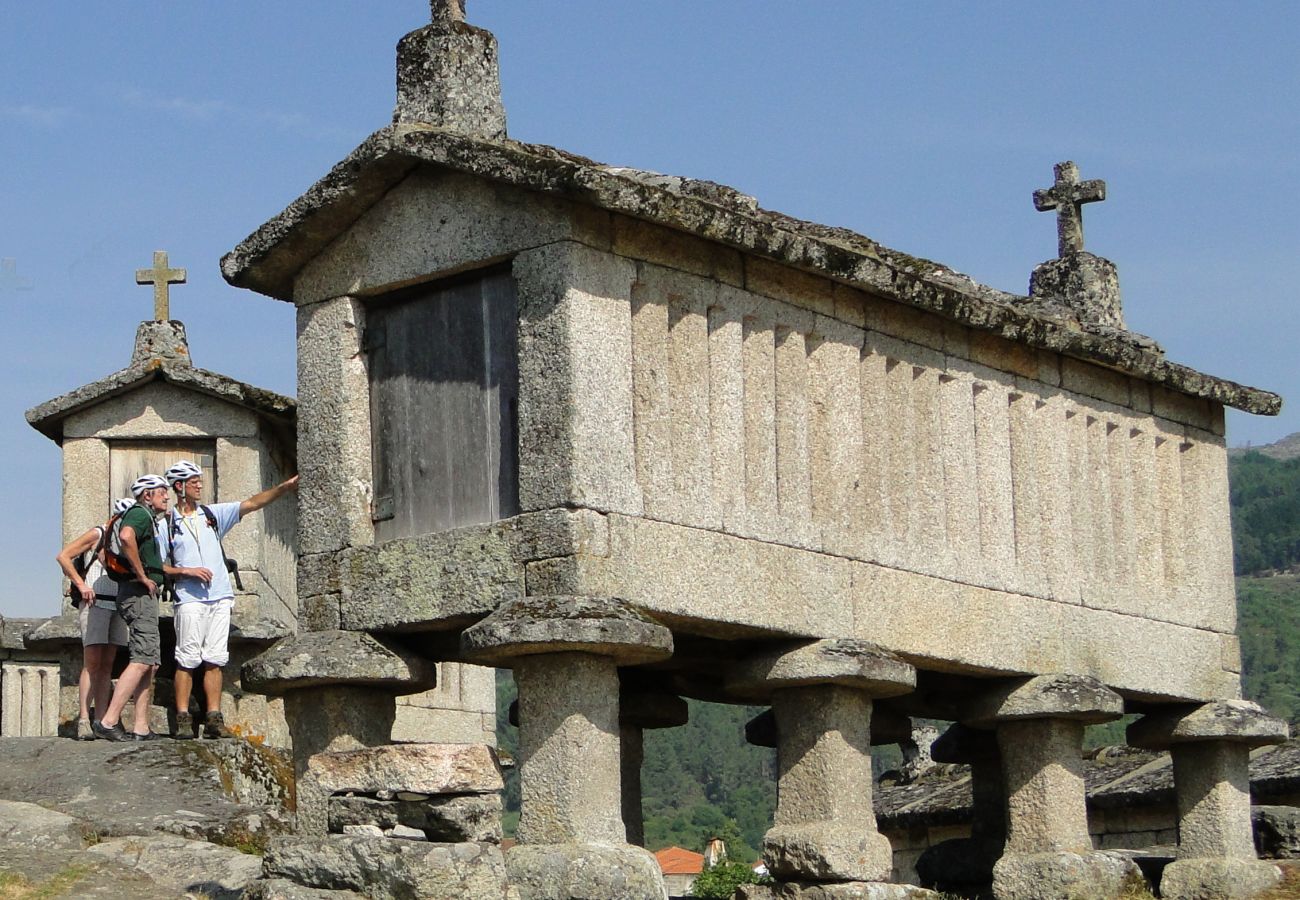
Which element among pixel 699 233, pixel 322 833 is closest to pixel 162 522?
pixel 322 833

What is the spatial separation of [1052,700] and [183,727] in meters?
4.99

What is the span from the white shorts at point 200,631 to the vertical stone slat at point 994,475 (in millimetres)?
4219

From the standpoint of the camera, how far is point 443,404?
1012 cm

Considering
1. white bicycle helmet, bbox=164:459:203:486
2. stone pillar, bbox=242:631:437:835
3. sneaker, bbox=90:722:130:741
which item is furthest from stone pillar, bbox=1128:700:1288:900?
sneaker, bbox=90:722:130:741

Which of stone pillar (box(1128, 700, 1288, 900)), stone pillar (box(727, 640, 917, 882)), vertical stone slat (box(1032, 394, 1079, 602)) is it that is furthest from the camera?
stone pillar (box(1128, 700, 1288, 900))

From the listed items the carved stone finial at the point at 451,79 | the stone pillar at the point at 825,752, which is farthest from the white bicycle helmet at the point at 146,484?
the stone pillar at the point at 825,752

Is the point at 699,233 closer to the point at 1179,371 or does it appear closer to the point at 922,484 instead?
the point at 922,484

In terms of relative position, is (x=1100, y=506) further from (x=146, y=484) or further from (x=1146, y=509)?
(x=146, y=484)

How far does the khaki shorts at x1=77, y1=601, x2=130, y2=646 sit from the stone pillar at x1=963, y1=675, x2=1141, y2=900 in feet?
15.9

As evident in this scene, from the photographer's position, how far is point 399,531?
33.4ft

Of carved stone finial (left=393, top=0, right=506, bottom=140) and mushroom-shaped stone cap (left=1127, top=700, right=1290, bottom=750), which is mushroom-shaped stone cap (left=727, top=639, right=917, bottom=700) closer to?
carved stone finial (left=393, top=0, right=506, bottom=140)

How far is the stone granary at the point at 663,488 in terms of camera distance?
9438 mm

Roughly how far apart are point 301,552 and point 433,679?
2.97 ft

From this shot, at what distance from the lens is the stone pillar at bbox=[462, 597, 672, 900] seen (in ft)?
29.7
